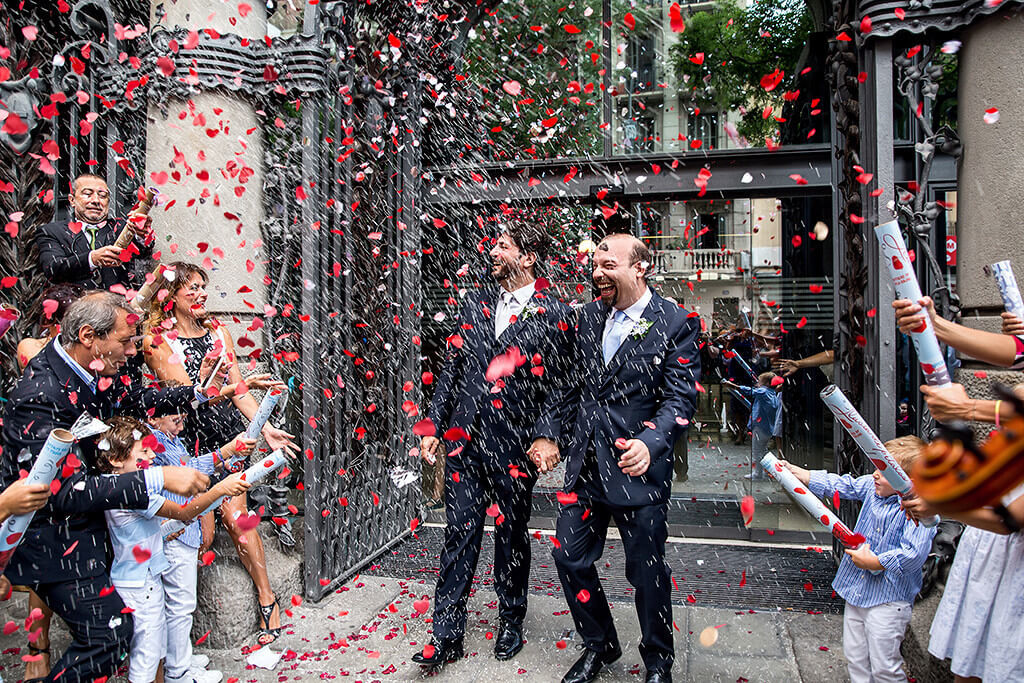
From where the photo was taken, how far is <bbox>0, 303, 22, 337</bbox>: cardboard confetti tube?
4.83 meters

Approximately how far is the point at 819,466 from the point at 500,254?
15.4 ft

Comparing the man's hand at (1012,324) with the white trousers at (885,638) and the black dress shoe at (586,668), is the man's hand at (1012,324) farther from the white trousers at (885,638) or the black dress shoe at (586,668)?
the black dress shoe at (586,668)

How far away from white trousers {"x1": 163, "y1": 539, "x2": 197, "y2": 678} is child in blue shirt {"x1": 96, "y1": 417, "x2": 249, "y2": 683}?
19 cm

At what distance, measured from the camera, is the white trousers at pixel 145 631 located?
10.4 feet

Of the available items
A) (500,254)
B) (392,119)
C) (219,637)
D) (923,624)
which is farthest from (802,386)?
(219,637)

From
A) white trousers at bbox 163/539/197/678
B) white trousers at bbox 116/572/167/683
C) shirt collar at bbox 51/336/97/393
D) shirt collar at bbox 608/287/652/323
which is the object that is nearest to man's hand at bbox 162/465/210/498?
shirt collar at bbox 51/336/97/393

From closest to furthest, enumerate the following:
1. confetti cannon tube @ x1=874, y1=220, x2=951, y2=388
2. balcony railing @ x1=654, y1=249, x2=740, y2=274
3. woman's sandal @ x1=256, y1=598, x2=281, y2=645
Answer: confetti cannon tube @ x1=874, y1=220, x2=951, y2=388
woman's sandal @ x1=256, y1=598, x2=281, y2=645
balcony railing @ x1=654, y1=249, x2=740, y2=274

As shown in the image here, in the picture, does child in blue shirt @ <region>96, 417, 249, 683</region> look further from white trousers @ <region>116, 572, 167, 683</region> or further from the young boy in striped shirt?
the young boy in striped shirt

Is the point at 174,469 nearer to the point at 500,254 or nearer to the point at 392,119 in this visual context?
the point at 500,254

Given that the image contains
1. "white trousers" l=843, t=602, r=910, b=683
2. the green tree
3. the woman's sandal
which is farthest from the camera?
the green tree

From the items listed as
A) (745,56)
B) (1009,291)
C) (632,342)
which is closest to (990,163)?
(1009,291)

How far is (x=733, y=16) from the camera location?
29.3ft

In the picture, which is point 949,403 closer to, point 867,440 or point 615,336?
point 867,440

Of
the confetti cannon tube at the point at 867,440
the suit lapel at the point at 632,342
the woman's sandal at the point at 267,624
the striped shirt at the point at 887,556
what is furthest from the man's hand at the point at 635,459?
the woman's sandal at the point at 267,624
